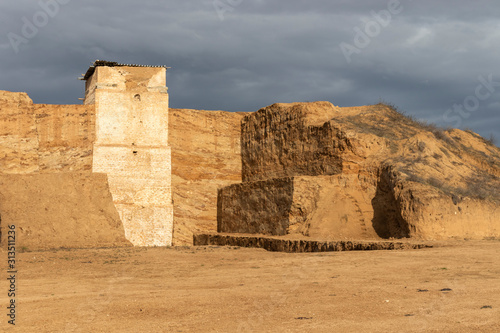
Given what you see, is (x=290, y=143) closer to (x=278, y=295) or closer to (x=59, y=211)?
(x=59, y=211)

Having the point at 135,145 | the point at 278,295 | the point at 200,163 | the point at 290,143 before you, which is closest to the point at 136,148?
the point at 135,145

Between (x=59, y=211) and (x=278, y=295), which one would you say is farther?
(x=59, y=211)

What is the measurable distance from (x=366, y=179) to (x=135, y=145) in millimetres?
10971

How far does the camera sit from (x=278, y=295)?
341 inches

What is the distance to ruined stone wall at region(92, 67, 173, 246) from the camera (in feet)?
83.2

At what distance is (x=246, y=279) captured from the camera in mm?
10688

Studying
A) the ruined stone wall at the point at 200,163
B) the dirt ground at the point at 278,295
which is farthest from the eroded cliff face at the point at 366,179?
the dirt ground at the point at 278,295

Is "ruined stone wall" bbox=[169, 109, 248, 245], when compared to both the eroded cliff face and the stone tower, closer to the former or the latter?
Answer: the stone tower

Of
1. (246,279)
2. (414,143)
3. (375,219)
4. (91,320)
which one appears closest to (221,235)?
(375,219)

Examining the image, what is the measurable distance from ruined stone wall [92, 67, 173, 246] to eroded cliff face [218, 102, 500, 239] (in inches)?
121

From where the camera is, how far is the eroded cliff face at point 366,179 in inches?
693

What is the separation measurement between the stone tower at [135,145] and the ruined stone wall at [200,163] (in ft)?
2.93

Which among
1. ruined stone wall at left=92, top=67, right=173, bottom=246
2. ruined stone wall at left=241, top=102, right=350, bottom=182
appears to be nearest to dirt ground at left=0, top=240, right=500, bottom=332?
ruined stone wall at left=241, top=102, right=350, bottom=182

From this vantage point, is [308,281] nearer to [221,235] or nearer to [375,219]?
[375,219]
